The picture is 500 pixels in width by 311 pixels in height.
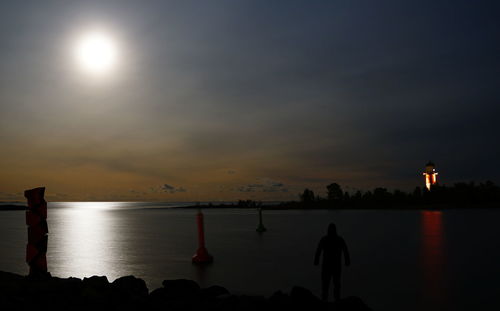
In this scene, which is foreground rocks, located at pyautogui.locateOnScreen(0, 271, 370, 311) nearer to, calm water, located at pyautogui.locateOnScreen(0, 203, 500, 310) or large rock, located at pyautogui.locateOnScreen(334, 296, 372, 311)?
large rock, located at pyautogui.locateOnScreen(334, 296, 372, 311)

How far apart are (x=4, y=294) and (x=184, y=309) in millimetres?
3651

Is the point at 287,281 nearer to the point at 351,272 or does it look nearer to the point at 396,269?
the point at 351,272

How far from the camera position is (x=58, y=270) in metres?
21.0

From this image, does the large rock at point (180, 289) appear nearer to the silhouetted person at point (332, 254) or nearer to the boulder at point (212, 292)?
the boulder at point (212, 292)

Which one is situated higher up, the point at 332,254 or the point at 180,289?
the point at 332,254

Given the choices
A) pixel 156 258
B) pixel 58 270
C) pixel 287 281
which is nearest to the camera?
pixel 287 281

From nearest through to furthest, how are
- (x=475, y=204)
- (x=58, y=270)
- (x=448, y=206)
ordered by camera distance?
(x=58, y=270), (x=448, y=206), (x=475, y=204)

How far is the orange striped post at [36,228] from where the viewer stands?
11047mm

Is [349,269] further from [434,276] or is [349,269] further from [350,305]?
[350,305]

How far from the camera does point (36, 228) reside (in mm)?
11062

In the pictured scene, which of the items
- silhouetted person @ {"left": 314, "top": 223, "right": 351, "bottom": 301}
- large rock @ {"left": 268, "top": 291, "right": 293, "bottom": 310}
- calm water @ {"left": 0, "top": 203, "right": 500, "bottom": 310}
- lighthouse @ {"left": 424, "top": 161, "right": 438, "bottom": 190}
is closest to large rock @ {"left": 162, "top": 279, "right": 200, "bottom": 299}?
large rock @ {"left": 268, "top": 291, "right": 293, "bottom": 310}

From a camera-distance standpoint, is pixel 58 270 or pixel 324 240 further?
pixel 58 270

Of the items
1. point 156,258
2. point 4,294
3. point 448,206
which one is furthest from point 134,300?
point 448,206

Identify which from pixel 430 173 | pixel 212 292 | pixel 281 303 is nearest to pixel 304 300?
pixel 281 303
